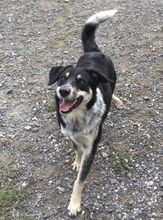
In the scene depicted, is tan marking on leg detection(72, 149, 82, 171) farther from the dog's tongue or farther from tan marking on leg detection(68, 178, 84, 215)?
the dog's tongue

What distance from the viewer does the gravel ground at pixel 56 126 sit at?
4.39 m

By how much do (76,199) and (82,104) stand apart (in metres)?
1.08

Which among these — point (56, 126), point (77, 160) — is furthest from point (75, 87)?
point (56, 126)

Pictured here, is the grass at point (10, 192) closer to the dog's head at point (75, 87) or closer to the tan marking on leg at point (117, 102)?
the dog's head at point (75, 87)

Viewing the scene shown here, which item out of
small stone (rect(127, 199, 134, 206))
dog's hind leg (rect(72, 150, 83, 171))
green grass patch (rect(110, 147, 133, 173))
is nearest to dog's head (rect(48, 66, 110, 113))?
dog's hind leg (rect(72, 150, 83, 171))

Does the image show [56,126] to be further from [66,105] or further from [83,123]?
[66,105]

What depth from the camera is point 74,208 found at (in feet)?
13.9

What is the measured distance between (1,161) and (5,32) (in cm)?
339

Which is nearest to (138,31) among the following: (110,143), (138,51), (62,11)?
(138,51)

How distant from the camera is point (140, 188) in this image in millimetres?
4500

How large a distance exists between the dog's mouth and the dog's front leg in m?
0.64

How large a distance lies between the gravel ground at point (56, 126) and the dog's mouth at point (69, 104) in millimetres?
1169

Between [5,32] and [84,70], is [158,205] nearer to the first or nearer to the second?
[84,70]

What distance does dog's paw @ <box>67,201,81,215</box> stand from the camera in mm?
4246
